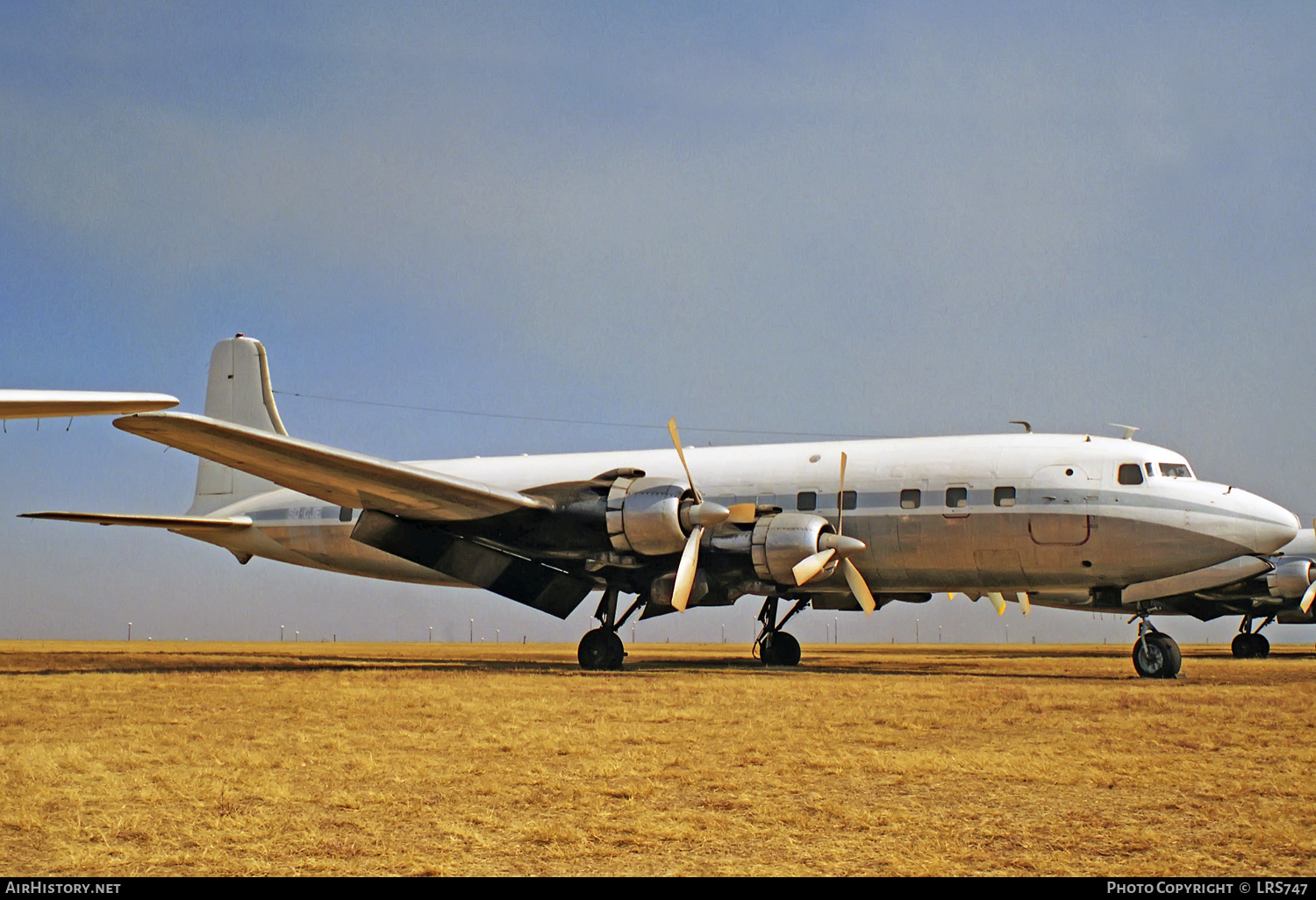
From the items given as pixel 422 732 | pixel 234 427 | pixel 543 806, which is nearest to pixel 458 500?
pixel 234 427

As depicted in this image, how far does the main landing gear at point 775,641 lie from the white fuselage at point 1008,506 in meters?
→ 2.69

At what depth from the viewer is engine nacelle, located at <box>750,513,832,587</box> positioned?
19.4m

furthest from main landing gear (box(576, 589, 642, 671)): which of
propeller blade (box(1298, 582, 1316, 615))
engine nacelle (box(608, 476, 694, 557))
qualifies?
propeller blade (box(1298, 582, 1316, 615))

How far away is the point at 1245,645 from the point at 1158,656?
20073 millimetres

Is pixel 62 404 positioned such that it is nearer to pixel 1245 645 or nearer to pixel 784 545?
pixel 784 545

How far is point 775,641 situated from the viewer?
80.7ft

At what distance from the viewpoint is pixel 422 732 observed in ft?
35.5

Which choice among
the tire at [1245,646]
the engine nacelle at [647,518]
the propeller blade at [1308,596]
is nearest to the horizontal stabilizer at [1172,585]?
the engine nacelle at [647,518]

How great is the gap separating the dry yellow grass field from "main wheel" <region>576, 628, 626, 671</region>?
19.1ft

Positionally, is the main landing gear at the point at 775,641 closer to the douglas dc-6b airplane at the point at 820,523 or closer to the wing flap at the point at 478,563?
the douglas dc-6b airplane at the point at 820,523

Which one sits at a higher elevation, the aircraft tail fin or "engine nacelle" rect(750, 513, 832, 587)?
the aircraft tail fin

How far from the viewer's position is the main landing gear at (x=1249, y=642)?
3588 cm

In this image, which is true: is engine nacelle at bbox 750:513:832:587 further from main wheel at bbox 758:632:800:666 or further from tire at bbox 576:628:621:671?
main wheel at bbox 758:632:800:666

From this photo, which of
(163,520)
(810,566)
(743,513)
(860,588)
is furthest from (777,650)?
(163,520)
